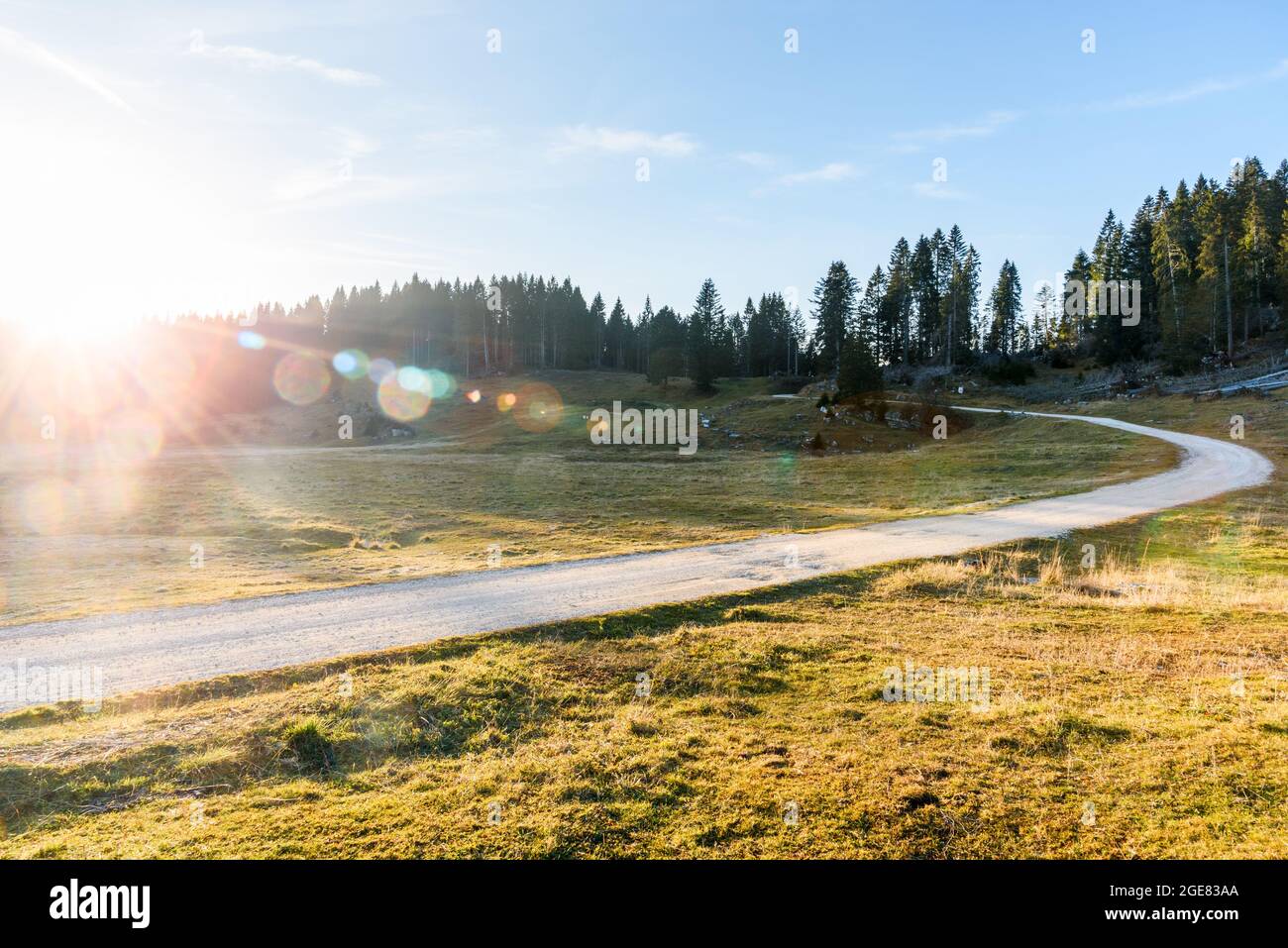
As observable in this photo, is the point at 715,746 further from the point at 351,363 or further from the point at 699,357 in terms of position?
the point at 351,363

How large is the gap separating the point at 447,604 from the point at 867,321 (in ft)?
336

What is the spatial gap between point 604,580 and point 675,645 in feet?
16.0

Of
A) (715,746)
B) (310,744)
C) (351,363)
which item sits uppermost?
(351,363)

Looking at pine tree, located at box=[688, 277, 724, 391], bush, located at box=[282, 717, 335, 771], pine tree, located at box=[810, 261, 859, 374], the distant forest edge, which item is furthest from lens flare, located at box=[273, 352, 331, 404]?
bush, located at box=[282, 717, 335, 771]

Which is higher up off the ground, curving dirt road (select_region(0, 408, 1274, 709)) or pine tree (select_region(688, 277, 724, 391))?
pine tree (select_region(688, 277, 724, 391))

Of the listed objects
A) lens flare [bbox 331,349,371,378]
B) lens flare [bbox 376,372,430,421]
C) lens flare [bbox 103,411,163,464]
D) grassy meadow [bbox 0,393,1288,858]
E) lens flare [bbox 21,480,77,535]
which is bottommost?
grassy meadow [bbox 0,393,1288,858]

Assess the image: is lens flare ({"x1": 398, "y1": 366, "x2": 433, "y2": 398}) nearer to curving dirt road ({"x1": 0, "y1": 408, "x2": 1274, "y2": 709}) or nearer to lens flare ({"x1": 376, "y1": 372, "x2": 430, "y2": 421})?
lens flare ({"x1": 376, "y1": 372, "x2": 430, "y2": 421})

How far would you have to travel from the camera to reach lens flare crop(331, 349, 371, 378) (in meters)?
119

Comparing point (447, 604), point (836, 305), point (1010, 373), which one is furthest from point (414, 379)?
point (447, 604)

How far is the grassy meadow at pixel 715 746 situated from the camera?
6043 millimetres

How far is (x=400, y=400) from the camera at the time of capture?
100688mm

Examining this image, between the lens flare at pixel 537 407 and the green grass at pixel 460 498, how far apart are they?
7061 millimetres

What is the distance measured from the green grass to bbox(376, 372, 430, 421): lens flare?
65.9ft
